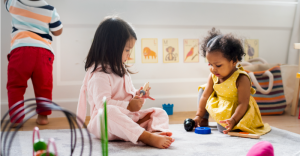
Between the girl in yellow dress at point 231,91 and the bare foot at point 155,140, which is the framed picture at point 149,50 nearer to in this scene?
the girl in yellow dress at point 231,91

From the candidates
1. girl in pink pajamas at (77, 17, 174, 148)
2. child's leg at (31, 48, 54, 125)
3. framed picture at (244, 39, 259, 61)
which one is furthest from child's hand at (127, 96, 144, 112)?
framed picture at (244, 39, 259, 61)

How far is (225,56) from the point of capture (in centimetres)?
115

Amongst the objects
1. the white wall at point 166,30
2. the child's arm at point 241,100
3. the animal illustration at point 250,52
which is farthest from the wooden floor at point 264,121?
the animal illustration at point 250,52

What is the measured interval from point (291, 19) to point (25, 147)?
1955 mm

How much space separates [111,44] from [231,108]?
601mm

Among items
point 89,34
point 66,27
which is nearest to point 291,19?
point 89,34

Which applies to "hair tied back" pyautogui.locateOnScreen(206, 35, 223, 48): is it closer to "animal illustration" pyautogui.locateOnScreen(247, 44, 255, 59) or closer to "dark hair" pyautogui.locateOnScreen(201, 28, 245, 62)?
"dark hair" pyautogui.locateOnScreen(201, 28, 245, 62)

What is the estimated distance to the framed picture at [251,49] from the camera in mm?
1896

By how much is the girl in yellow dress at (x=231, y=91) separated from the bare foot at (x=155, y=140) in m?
0.32

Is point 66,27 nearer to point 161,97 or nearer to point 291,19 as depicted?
point 161,97

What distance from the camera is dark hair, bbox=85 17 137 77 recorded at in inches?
41.4

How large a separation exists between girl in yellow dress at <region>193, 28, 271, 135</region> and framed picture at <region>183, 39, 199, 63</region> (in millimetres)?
574

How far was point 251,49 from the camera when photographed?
191 cm

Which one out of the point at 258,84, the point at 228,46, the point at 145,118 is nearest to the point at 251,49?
the point at 258,84
